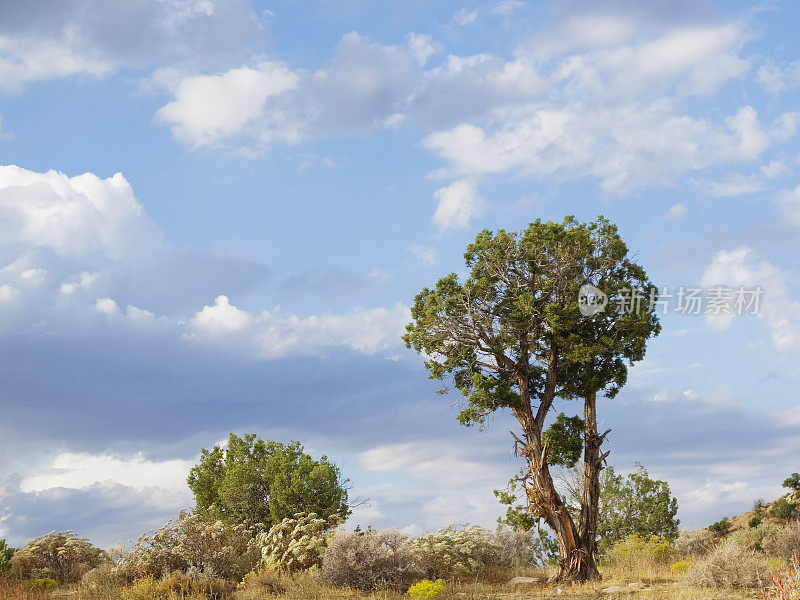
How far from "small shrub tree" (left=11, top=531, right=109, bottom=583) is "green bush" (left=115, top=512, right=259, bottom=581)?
629 centimetres

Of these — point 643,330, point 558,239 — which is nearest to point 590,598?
point 643,330

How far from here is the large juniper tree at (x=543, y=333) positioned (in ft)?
72.2

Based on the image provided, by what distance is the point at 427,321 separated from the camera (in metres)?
22.9

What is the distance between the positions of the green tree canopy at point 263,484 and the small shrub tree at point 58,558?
744 centimetres

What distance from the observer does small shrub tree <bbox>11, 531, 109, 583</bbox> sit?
82.1ft

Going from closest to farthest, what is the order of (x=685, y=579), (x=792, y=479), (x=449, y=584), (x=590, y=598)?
(x=590, y=598) → (x=685, y=579) → (x=449, y=584) → (x=792, y=479)

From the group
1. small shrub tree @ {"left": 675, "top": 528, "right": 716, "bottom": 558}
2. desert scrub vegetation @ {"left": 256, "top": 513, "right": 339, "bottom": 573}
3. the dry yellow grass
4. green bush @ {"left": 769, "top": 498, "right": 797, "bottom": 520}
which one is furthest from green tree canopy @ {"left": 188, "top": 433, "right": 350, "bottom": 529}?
green bush @ {"left": 769, "top": 498, "right": 797, "bottom": 520}

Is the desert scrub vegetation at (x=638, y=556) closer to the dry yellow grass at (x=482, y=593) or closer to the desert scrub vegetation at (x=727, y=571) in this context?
the dry yellow grass at (x=482, y=593)

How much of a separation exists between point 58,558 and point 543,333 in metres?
18.7

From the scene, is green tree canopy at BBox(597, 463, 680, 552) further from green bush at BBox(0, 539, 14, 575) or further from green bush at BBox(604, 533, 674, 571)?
green bush at BBox(0, 539, 14, 575)

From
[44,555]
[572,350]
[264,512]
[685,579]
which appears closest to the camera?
[685,579]

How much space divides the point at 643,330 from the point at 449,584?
31.1ft

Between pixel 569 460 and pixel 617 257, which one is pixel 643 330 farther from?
Answer: pixel 569 460

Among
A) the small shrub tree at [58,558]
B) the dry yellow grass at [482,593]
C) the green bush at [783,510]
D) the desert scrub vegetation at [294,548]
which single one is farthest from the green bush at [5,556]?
the green bush at [783,510]
